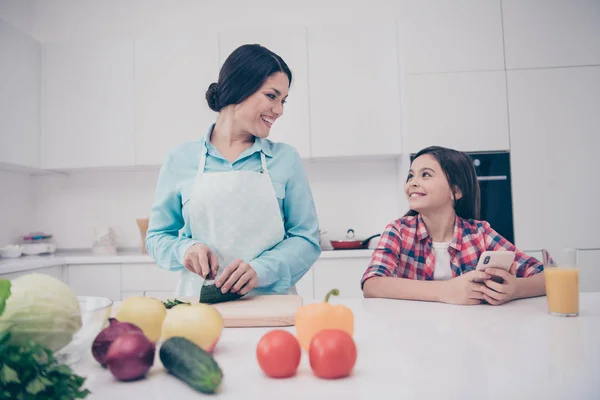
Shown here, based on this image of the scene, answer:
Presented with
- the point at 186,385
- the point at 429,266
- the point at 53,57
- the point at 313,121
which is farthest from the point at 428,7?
the point at 186,385

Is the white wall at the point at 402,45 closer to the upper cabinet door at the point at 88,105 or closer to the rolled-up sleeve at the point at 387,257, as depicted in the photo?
the upper cabinet door at the point at 88,105

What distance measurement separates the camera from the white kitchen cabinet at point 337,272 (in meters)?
2.69

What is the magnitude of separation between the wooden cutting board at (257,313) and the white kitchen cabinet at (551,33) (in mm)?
2320

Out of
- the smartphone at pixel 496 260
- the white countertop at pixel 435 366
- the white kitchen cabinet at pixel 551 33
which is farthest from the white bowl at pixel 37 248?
the white kitchen cabinet at pixel 551 33

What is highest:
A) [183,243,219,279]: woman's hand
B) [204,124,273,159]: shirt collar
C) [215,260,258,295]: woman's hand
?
[204,124,273,159]: shirt collar

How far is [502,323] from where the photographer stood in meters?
0.93

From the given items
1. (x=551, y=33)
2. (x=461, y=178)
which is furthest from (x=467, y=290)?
(x=551, y=33)

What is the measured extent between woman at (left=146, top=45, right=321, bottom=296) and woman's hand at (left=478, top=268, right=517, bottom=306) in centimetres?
Answer: 51

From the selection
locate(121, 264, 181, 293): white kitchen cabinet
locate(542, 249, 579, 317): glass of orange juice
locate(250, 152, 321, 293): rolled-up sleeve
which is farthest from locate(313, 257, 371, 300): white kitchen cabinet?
locate(542, 249, 579, 317): glass of orange juice

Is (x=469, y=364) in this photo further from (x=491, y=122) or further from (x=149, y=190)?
(x=149, y=190)

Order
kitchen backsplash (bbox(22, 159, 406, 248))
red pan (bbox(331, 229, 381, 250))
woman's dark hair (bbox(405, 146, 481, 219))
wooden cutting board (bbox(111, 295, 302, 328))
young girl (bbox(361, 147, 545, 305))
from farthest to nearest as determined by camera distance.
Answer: kitchen backsplash (bbox(22, 159, 406, 248)) → red pan (bbox(331, 229, 381, 250)) → woman's dark hair (bbox(405, 146, 481, 219)) → young girl (bbox(361, 147, 545, 305)) → wooden cutting board (bbox(111, 295, 302, 328))

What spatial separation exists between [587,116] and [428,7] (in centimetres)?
113

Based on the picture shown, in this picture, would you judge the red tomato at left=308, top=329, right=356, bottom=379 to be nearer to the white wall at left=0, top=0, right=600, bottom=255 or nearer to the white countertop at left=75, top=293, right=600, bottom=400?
the white countertop at left=75, top=293, right=600, bottom=400

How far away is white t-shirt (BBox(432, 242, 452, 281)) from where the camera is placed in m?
1.58
